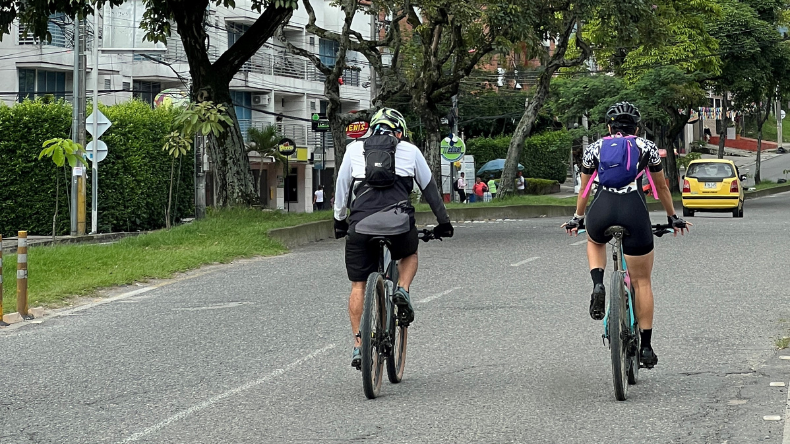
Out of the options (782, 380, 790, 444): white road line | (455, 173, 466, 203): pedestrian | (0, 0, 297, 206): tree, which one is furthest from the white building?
(782, 380, 790, 444): white road line

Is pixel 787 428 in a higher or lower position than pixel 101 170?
lower

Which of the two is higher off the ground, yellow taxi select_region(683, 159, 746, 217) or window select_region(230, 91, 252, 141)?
window select_region(230, 91, 252, 141)

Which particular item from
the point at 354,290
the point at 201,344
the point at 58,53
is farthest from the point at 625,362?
the point at 58,53

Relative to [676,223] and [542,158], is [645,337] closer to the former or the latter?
[676,223]

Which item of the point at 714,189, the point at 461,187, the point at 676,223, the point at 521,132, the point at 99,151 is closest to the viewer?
the point at 676,223

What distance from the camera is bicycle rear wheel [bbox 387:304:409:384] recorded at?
8148 millimetres

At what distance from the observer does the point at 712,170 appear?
115ft

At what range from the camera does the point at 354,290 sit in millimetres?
8016

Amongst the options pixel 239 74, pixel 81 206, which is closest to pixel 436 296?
pixel 81 206

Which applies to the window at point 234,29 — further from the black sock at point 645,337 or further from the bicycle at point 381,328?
the black sock at point 645,337

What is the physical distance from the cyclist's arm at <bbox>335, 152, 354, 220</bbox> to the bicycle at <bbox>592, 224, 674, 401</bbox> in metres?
1.69

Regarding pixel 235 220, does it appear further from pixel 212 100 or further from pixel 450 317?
pixel 450 317

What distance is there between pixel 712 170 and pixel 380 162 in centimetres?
2873

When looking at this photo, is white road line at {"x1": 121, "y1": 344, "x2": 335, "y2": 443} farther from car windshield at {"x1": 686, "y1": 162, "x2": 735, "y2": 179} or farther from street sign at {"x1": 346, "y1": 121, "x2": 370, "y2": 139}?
car windshield at {"x1": 686, "y1": 162, "x2": 735, "y2": 179}
